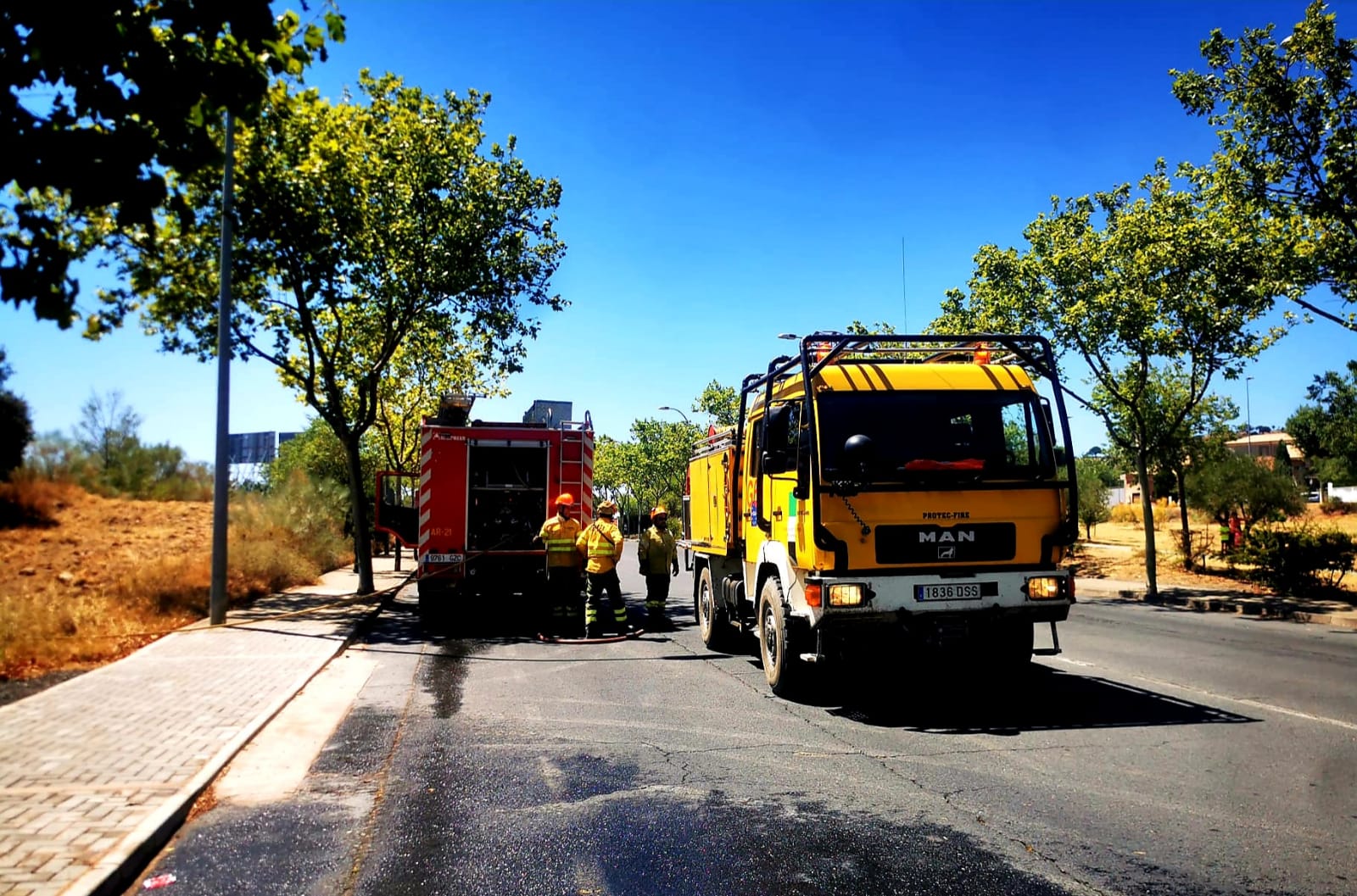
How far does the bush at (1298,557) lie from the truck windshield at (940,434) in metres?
13.0

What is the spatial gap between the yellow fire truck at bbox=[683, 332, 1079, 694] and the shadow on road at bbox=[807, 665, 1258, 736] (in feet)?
1.25

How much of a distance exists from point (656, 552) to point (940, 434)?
652 cm

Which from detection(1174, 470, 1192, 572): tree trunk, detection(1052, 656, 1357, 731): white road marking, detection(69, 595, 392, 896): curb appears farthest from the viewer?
detection(1174, 470, 1192, 572): tree trunk

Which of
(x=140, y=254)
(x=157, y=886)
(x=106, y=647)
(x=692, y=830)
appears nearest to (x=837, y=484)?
(x=692, y=830)

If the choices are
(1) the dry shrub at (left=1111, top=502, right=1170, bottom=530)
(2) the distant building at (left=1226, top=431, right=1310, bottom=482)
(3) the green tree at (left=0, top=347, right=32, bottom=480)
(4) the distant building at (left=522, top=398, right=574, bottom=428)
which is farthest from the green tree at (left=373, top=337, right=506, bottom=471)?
(2) the distant building at (left=1226, top=431, right=1310, bottom=482)

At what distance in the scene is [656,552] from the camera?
1343 cm

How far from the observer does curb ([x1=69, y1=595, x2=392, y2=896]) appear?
3967 millimetres

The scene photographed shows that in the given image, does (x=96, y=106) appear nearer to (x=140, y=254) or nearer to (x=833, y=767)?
(x=833, y=767)

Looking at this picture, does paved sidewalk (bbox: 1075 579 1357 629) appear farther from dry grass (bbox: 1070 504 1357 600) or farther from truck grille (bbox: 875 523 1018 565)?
truck grille (bbox: 875 523 1018 565)

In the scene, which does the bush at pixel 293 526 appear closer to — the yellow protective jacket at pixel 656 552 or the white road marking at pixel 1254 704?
the yellow protective jacket at pixel 656 552

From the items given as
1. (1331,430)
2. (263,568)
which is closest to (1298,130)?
(263,568)

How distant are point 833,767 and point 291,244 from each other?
13739 millimetres

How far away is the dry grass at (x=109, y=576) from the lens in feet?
34.7

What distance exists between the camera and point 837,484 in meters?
7.18
